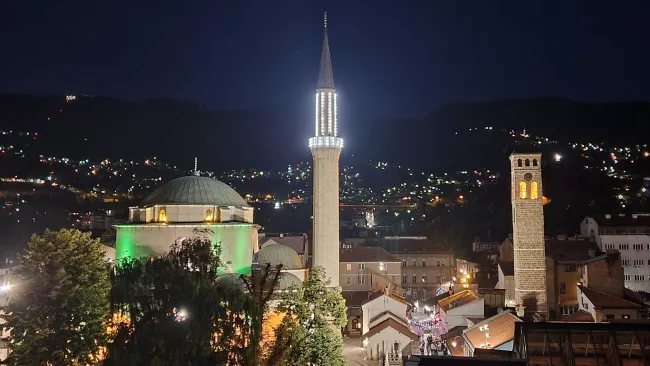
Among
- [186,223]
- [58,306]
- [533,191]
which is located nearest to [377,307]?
[533,191]

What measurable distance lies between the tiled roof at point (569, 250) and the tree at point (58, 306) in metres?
26.4

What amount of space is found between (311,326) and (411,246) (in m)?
39.5

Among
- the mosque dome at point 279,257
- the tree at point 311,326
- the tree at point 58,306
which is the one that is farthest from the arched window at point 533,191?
the tree at point 58,306

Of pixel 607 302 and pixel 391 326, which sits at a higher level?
pixel 607 302

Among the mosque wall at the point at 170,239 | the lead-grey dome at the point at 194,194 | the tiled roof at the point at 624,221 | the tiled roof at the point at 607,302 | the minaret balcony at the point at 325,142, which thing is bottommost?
the tiled roof at the point at 607,302

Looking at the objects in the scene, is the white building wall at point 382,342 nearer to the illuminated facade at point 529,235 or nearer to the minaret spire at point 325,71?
the illuminated facade at point 529,235

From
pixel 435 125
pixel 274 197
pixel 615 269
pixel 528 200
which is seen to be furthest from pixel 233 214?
pixel 435 125

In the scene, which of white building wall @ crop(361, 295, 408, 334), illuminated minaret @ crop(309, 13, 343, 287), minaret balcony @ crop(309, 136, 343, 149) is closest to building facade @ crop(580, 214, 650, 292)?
white building wall @ crop(361, 295, 408, 334)

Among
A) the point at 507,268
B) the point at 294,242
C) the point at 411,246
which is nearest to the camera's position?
the point at 507,268

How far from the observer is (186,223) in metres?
23.5

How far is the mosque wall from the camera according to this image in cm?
2319

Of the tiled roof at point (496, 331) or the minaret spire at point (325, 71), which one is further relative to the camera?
the minaret spire at point (325, 71)

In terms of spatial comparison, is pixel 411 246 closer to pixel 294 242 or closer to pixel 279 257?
pixel 294 242

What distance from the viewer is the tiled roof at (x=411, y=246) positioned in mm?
53744
